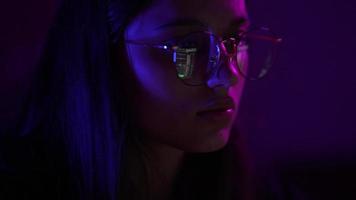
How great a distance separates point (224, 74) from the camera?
1.13m

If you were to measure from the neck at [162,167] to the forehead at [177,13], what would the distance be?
0.38m

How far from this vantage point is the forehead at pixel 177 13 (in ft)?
3.50

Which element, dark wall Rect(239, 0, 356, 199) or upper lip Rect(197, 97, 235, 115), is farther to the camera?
dark wall Rect(239, 0, 356, 199)

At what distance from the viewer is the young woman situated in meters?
1.07

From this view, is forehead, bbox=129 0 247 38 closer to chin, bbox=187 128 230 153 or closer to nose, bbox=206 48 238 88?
nose, bbox=206 48 238 88

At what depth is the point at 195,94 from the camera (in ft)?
3.67

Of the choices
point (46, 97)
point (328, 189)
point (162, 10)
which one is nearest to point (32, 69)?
point (46, 97)

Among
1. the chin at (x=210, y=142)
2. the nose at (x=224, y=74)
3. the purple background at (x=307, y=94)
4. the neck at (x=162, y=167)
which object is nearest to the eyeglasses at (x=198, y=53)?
the nose at (x=224, y=74)

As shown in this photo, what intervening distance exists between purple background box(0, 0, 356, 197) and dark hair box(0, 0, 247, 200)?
77 centimetres

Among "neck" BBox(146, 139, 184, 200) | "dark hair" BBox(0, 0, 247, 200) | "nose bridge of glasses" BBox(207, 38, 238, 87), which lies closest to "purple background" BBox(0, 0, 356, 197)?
"neck" BBox(146, 139, 184, 200)

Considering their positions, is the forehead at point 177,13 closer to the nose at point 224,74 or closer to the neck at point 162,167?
the nose at point 224,74

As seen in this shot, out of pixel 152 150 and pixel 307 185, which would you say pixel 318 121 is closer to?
pixel 307 185

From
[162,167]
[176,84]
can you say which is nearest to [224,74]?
[176,84]

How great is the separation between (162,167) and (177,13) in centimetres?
51
